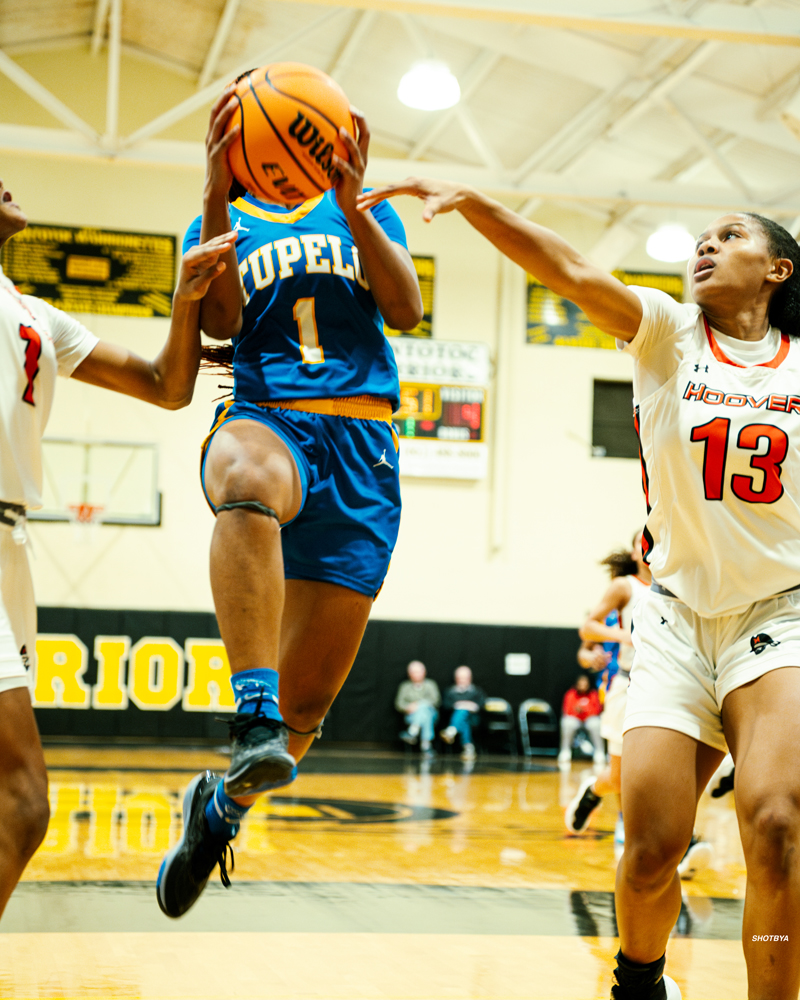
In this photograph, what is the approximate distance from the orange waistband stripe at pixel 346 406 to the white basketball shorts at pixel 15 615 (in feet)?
2.43

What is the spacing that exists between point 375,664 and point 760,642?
12.9 meters

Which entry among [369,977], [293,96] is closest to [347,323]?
[293,96]

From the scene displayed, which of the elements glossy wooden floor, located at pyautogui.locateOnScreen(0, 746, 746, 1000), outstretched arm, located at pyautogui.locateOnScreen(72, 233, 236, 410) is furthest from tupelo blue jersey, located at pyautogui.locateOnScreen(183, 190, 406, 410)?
glossy wooden floor, located at pyautogui.locateOnScreen(0, 746, 746, 1000)

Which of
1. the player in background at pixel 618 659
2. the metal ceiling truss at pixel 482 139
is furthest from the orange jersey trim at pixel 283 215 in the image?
the metal ceiling truss at pixel 482 139

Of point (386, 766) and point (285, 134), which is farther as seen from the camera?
point (386, 766)

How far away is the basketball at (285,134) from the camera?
273 centimetres

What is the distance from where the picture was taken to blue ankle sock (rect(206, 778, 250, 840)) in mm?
2627

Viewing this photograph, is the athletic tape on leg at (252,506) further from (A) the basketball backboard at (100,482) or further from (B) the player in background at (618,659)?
(A) the basketball backboard at (100,482)

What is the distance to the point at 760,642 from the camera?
283 centimetres

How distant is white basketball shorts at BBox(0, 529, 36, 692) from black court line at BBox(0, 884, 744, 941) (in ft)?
6.83

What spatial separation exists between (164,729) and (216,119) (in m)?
13.2

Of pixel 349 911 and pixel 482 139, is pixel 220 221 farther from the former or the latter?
pixel 482 139

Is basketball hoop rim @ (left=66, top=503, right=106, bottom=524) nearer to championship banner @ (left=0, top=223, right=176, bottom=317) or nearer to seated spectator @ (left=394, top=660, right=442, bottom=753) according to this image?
championship banner @ (left=0, top=223, right=176, bottom=317)

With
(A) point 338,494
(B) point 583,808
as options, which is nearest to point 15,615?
(A) point 338,494
